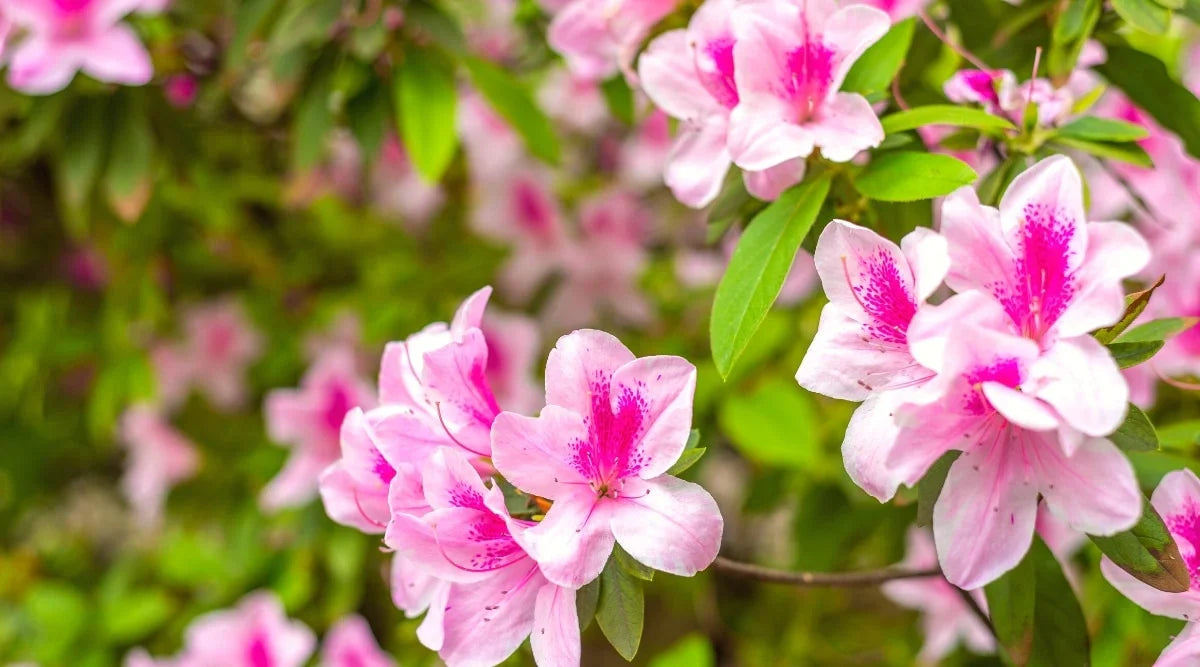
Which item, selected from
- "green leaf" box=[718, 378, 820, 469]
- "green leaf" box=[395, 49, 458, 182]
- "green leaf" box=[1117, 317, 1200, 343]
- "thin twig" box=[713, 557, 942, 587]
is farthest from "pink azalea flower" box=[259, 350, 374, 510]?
"green leaf" box=[1117, 317, 1200, 343]

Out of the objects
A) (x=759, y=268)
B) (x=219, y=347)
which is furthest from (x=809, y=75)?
(x=219, y=347)

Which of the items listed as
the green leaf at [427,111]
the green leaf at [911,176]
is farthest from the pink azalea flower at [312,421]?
the green leaf at [911,176]

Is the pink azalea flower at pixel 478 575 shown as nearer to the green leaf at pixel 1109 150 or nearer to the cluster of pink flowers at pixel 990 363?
the cluster of pink flowers at pixel 990 363

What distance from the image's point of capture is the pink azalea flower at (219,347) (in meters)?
1.55

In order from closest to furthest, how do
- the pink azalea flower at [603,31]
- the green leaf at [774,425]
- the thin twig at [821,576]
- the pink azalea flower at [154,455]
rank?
the thin twig at [821,576]
the pink azalea flower at [603,31]
the green leaf at [774,425]
the pink azalea flower at [154,455]

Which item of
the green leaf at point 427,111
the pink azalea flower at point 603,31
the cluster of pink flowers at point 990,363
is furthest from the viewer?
the green leaf at point 427,111

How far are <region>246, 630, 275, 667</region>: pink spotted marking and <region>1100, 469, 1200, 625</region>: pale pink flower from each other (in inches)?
32.2

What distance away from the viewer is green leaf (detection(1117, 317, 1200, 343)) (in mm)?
614

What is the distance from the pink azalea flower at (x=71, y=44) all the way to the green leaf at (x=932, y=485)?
31.3 inches

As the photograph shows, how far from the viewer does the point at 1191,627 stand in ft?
1.87

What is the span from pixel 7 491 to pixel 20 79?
0.97 metres

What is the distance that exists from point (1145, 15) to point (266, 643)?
3.14 ft

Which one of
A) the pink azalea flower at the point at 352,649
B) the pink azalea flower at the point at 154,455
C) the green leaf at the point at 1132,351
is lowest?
the pink azalea flower at the point at 154,455

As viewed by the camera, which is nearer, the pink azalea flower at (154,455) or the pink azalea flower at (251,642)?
the pink azalea flower at (251,642)
